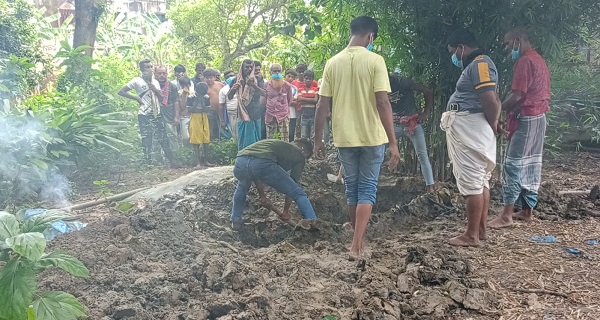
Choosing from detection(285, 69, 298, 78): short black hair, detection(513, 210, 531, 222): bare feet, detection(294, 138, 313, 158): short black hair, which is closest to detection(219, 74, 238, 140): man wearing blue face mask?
detection(285, 69, 298, 78): short black hair

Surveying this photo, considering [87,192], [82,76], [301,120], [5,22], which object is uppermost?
[5,22]

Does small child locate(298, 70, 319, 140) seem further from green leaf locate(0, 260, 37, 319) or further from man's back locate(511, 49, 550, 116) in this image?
green leaf locate(0, 260, 37, 319)

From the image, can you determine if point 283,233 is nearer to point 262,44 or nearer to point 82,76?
point 82,76

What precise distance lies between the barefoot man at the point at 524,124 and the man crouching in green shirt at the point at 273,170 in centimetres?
178

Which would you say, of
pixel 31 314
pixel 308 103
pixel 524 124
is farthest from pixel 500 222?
pixel 308 103

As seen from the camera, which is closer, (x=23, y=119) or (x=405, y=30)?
(x=405, y=30)

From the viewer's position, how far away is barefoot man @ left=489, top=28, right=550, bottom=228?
4.64 meters

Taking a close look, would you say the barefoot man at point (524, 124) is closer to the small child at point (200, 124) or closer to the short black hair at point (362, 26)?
the short black hair at point (362, 26)

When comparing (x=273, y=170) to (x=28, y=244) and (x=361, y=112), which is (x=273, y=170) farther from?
(x=28, y=244)

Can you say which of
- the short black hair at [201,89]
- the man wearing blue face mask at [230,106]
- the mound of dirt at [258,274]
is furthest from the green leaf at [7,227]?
the short black hair at [201,89]

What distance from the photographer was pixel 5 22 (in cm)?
1098

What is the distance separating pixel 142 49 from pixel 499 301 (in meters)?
14.3

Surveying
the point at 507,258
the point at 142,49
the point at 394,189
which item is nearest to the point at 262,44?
the point at 142,49

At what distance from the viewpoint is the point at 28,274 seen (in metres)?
2.44
